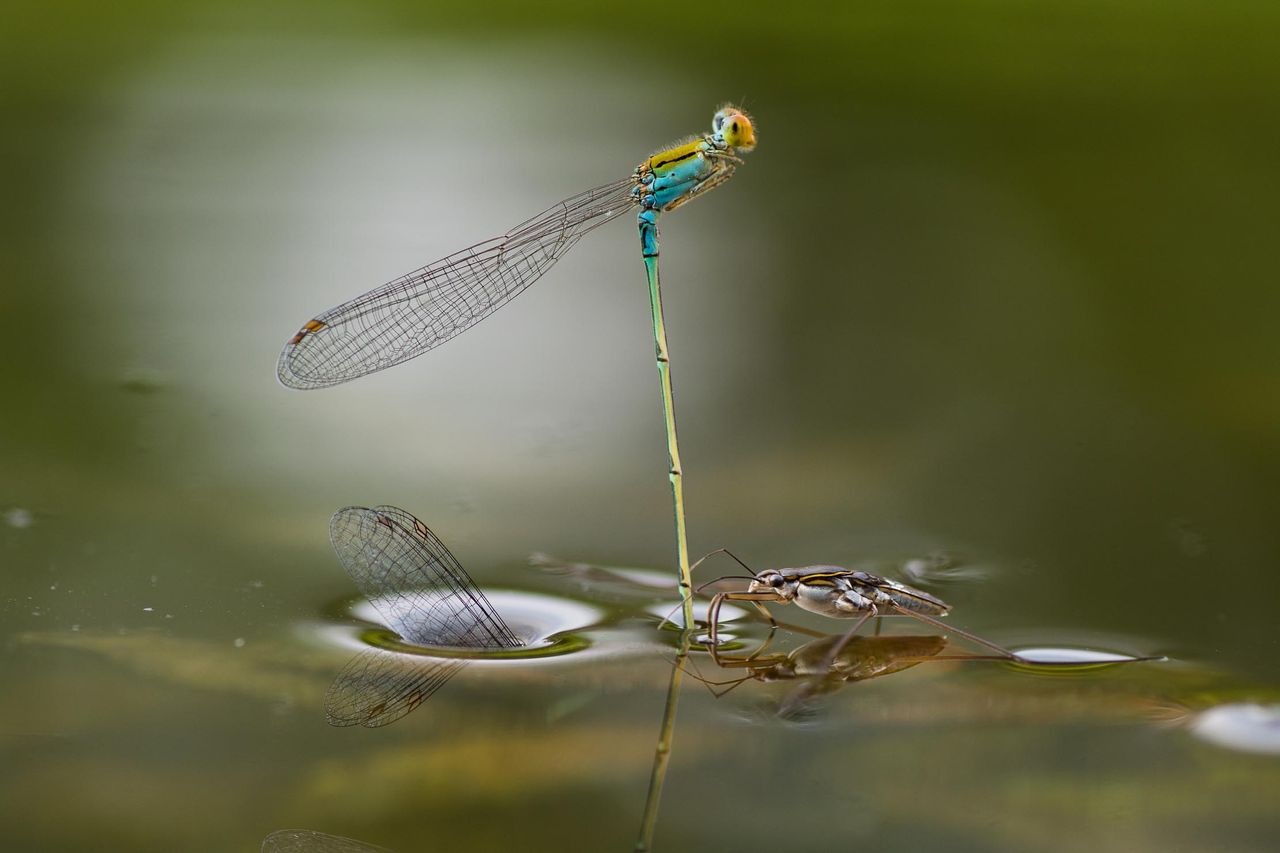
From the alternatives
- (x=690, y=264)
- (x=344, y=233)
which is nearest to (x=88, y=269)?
(x=344, y=233)

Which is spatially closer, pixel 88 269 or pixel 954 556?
pixel 954 556

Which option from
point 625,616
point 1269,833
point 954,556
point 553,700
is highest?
point 954,556

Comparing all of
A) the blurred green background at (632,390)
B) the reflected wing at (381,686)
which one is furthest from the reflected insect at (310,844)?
the reflected wing at (381,686)

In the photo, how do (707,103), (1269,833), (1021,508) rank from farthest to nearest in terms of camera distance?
(707,103), (1021,508), (1269,833)

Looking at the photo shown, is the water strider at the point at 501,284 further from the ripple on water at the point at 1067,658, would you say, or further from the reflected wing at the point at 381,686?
the ripple on water at the point at 1067,658

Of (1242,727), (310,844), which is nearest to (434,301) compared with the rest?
(310,844)

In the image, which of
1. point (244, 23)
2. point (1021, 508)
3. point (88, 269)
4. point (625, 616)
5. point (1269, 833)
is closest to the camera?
point (1269, 833)

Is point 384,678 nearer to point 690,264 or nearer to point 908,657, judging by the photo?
point 908,657

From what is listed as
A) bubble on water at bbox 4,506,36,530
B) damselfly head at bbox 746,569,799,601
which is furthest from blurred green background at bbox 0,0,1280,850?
damselfly head at bbox 746,569,799,601
